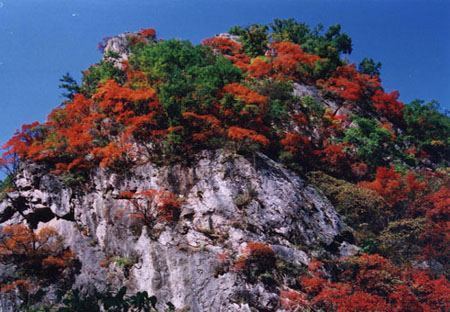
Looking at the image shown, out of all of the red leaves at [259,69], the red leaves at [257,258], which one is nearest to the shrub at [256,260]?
the red leaves at [257,258]

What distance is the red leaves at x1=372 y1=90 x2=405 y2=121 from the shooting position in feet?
138

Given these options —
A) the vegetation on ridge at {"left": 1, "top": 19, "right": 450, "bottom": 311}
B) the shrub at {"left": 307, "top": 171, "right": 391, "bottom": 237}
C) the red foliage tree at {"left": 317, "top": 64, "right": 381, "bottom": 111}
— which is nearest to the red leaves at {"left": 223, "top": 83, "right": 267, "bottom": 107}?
the vegetation on ridge at {"left": 1, "top": 19, "right": 450, "bottom": 311}

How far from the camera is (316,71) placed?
137ft

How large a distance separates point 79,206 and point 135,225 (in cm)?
495

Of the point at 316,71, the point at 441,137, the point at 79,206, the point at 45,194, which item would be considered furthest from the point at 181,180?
the point at 441,137

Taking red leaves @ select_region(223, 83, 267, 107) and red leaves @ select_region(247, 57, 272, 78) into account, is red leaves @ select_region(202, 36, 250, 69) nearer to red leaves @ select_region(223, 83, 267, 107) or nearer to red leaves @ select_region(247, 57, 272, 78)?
red leaves @ select_region(247, 57, 272, 78)

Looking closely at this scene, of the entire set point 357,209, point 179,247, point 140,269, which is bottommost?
point 140,269

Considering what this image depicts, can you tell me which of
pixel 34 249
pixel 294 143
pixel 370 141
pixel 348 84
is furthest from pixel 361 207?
pixel 34 249

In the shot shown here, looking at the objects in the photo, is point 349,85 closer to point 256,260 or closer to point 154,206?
point 154,206

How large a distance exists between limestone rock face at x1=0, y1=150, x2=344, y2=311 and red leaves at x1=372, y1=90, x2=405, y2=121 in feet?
53.9

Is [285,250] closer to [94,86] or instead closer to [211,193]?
[211,193]

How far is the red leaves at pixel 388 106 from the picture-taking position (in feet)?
138

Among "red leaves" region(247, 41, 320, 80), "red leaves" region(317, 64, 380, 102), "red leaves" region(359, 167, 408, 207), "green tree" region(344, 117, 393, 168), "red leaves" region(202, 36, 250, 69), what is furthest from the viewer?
"red leaves" region(202, 36, 250, 69)

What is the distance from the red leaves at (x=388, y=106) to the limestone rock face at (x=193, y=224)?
16424 millimetres
